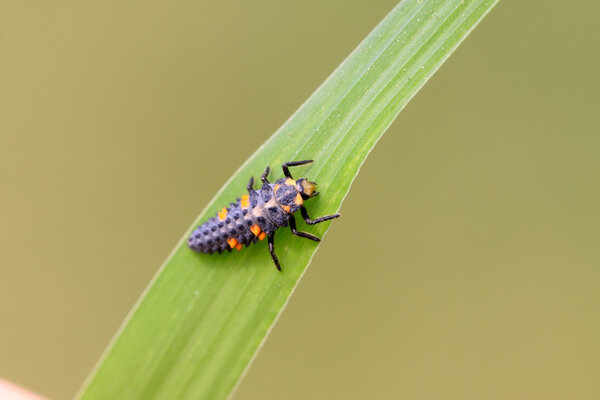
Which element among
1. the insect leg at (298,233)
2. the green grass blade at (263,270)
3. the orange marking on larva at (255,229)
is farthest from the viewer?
the orange marking on larva at (255,229)

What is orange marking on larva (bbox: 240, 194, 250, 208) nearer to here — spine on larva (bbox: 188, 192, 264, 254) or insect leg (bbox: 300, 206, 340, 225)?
spine on larva (bbox: 188, 192, 264, 254)

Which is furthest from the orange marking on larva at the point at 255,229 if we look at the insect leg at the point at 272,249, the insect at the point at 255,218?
the insect leg at the point at 272,249

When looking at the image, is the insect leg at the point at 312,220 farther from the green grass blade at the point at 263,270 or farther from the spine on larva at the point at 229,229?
the spine on larva at the point at 229,229

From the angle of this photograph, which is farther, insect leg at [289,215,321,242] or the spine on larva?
the spine on larva

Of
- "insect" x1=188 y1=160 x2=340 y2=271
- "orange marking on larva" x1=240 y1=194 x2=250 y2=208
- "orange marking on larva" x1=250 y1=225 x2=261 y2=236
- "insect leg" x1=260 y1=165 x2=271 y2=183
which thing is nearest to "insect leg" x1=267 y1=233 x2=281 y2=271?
"insect" x1=188 y1=160 x2=340 y2=271

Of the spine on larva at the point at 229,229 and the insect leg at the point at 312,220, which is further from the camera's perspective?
the spine on larva at the point at 229,229

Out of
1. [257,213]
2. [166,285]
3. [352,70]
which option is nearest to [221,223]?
[257,213]

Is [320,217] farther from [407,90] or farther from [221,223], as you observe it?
[407,90]

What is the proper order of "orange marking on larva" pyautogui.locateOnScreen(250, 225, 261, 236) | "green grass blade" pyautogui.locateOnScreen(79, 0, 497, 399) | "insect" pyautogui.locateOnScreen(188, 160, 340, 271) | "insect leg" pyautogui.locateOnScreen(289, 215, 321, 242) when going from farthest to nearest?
1. "orange marking on larva" pyautogui.locateOnScreen(250, 225, 261, 236)
2. "insect" pyautogui.locateOnScreen(188, 160, 340, 271)
3. "insect leg" pyautogui.locateOnScreen(289, 215, 321, 242)
4. "green grass blade" pyautogui.locateOnScreen(79, 0, 497, 399)
